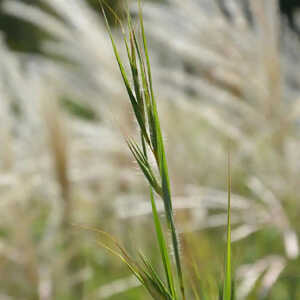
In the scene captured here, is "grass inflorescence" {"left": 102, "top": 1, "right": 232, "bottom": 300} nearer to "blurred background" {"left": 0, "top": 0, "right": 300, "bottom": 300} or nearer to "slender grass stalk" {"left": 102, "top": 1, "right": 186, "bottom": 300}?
"slender grass stalk" {"left": 102, "top": 1, "right": 186, "bottom": 300}

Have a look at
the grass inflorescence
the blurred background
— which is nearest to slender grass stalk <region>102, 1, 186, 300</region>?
the grass inflorescence

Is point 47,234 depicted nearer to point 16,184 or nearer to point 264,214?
point 16,184

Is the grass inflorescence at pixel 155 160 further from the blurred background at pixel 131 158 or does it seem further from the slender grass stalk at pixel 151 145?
the blurred background at pixel 131 158

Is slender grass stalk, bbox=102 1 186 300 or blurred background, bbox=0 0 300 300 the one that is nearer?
slender grass stalk, bbox=102 1 186 300

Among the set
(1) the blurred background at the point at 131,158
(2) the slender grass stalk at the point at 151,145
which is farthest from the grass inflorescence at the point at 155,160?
(1) the blurred background at the point at 131,158

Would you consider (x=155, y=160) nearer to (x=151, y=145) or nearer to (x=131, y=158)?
(x=151, y=145)

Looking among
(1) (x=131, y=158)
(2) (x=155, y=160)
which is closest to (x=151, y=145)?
(2) (x=155, y=160)

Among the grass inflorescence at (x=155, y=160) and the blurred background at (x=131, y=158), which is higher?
the blurred background at (x=131, y=158)

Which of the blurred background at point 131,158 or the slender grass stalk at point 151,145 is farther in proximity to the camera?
the blurred background at point 131,158
